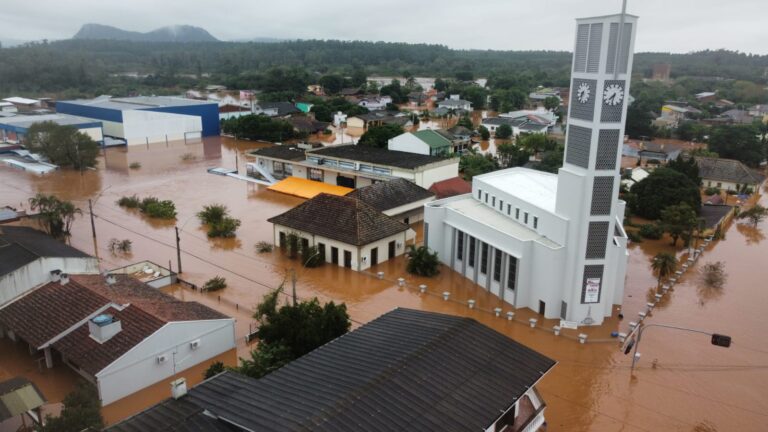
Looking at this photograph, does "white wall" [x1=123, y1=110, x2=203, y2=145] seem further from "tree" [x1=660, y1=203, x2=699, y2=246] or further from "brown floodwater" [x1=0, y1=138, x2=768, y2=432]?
"tree" [x1=660, y1=203, x2=699, y2=246]

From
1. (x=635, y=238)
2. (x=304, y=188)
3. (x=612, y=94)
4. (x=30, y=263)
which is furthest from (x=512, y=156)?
(x=30, y=263)

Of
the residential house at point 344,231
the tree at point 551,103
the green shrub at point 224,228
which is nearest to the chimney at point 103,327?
the residential house at point 344,231

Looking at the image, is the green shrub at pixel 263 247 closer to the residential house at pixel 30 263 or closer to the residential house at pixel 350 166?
the residential house at pixel 30 263

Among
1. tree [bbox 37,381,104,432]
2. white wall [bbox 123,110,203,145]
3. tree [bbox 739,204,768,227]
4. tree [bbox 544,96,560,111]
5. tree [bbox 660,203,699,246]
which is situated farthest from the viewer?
tree [bbox 544,96,560,111]

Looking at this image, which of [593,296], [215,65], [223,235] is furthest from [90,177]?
[215,65]

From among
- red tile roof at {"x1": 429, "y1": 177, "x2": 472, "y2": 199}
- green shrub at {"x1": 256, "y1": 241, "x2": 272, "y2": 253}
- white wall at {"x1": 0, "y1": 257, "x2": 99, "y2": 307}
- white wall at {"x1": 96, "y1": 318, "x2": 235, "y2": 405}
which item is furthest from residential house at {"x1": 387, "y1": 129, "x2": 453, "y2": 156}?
white wall at {"x1": 96, "y1": 318, "x2": 235, "y2": 405}

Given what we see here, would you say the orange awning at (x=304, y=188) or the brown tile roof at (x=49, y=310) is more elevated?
the brown tile roof at (x=49, y=310)

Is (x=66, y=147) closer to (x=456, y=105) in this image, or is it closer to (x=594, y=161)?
(x=594, y=161)
